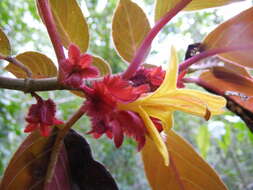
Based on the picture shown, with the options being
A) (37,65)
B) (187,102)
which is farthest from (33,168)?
(187,102)

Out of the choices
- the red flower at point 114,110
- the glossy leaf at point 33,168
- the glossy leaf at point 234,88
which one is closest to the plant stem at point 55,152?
the glossy leaf at point 33,168

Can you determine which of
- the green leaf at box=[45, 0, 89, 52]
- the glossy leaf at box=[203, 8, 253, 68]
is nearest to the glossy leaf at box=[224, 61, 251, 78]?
the glossy leaf at box=[203, 8, 253, 68]

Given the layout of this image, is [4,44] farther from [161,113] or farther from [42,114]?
[161,113]

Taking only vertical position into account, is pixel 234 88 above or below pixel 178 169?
above

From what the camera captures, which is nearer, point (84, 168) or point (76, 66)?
point (76, 66)

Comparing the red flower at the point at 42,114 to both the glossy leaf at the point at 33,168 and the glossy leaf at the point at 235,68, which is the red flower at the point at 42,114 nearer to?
the glossy leaf at the point at 33,168

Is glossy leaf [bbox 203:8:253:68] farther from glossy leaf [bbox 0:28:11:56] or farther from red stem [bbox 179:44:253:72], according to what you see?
glossy leaf [bbox 0:28:11:56]

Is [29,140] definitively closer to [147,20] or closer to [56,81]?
[56,81]
